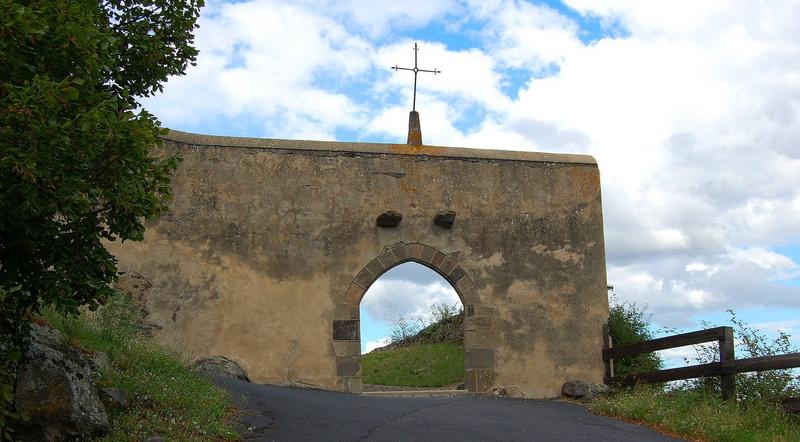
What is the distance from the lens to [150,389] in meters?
7.64

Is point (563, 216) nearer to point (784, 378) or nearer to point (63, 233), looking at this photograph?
point (784, 378)

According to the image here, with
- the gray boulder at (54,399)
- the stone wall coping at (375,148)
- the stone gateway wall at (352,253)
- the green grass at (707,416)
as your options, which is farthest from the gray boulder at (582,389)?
the gray boulder at (54,399)

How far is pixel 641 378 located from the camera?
12.5 meters

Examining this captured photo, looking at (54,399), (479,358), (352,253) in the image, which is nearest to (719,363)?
(479,358)

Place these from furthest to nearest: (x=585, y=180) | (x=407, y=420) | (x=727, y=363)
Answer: (x=585, y=180) → (x=727, y=363) → (x=407, y=420)

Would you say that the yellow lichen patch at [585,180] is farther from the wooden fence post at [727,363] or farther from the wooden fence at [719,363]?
the wooden fence post at [727,363]

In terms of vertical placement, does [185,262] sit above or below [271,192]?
below

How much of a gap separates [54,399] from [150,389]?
1.50 m

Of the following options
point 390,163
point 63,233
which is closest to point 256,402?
point 63,233

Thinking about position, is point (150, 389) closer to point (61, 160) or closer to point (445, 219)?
point (61, 160)

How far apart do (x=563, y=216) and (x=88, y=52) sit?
10.4 meters

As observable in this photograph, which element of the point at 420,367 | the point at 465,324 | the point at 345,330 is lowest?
the point at 420,367

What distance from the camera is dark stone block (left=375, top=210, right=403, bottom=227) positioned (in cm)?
1337

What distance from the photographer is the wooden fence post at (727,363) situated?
10148 millimetres
